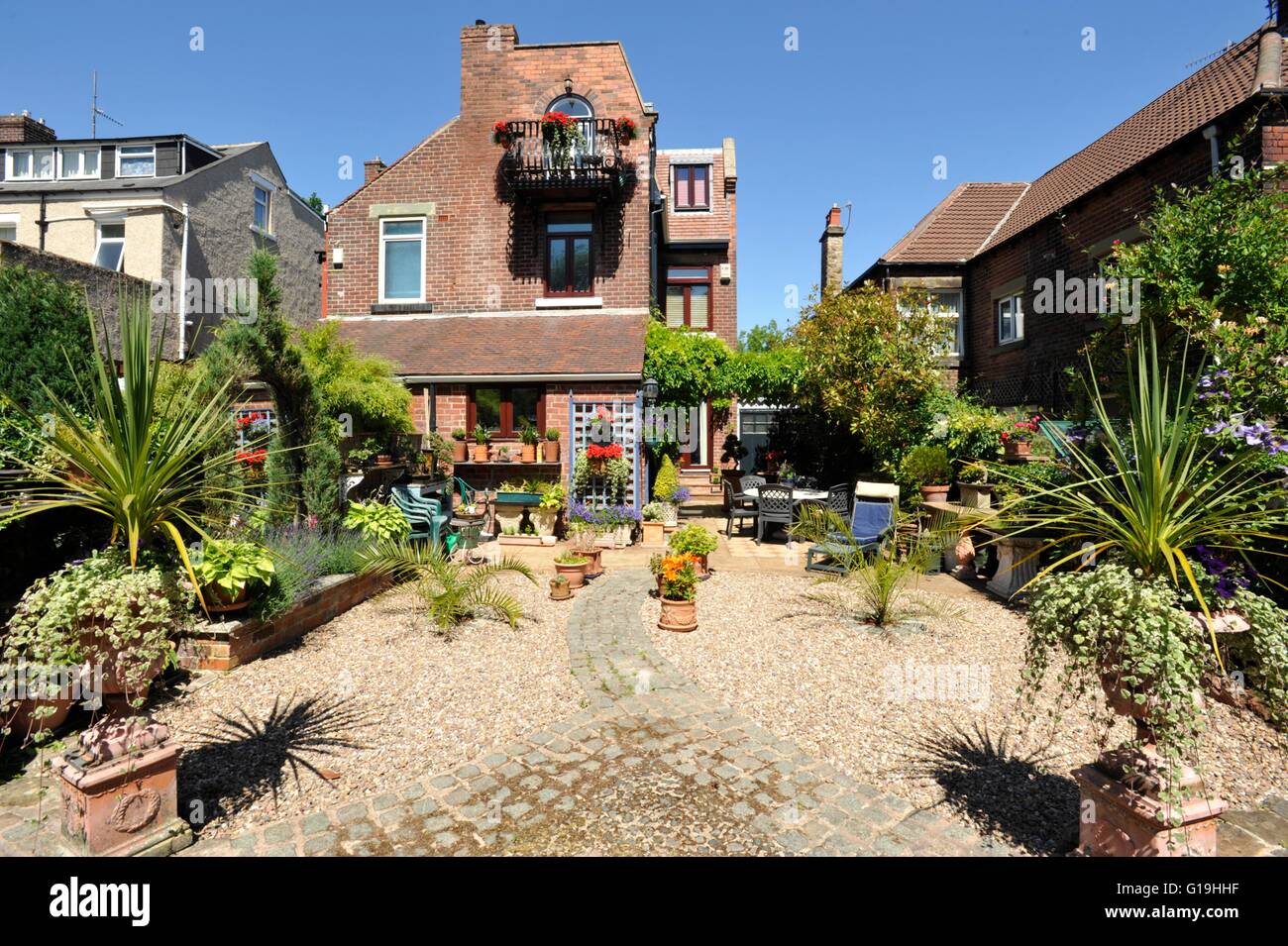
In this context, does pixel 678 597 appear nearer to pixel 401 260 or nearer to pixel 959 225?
pixel 401 260

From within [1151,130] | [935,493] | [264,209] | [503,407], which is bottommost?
[935,493]

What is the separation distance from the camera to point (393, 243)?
52.4 feet

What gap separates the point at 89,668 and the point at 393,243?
49.6 ft

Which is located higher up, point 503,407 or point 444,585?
point 503,407

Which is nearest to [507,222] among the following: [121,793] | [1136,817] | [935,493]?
[935,493]

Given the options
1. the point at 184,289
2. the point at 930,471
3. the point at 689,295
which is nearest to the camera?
the point at 930,471

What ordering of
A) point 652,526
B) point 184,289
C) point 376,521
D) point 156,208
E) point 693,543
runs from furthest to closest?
point 184,289
point 156,208
point 652,526
point 376,521
point 693,543

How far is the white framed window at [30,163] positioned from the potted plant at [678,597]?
25.0 meters

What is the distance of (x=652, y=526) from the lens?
1188 centimetres

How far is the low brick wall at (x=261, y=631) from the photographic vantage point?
538 cm

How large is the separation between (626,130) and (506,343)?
5765mm

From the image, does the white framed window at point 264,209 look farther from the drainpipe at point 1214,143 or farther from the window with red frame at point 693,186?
the drainpipe at point 1214,143

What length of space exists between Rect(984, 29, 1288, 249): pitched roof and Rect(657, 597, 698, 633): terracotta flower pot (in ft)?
33.9

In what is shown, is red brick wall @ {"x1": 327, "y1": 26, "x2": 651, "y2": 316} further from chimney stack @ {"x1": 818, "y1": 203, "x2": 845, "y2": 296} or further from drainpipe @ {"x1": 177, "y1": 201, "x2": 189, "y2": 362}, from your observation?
chimney stack @ {"x1": 818, "y1": 203, "x2": 845, "y2": 296}
